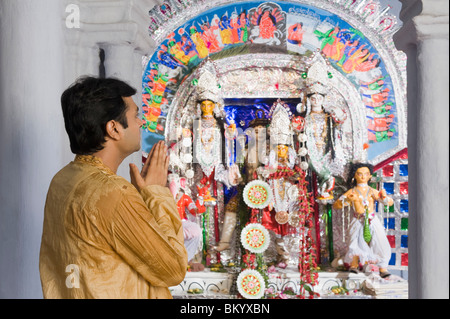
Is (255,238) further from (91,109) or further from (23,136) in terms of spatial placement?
(91,109)

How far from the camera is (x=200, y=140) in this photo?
5887 millimetres

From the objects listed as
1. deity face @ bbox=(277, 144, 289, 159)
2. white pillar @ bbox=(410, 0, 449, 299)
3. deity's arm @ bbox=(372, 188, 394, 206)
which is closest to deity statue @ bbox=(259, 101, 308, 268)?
deity face @ bbox=(277, 144, 289, 159)

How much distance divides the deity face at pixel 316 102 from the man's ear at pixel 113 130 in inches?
178

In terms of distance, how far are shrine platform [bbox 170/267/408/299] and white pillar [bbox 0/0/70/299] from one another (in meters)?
3.20

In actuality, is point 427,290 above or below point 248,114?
below

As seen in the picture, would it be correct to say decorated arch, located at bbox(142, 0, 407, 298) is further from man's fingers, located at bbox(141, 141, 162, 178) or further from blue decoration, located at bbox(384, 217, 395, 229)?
man's fingers, located at bbox(141, 141, 162, 178)

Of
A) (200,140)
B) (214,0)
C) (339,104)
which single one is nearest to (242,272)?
(200,140)

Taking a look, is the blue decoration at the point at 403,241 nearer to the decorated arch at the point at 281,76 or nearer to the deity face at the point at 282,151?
the decorated arch at the point at 281,76

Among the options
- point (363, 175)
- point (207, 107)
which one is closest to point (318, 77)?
point (363, 175)

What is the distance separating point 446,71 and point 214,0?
3.81 meters

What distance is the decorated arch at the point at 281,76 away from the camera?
577cm

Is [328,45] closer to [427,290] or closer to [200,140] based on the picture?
[200,140]

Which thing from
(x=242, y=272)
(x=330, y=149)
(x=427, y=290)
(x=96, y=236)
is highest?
(x=330, y=149)

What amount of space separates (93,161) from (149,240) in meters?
0.31
